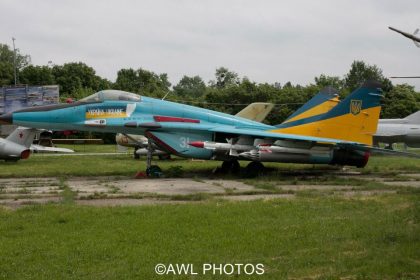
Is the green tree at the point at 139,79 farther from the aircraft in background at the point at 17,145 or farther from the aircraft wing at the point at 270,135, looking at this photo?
the aircraft wing at the point at 270,135

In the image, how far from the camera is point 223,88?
244 ft

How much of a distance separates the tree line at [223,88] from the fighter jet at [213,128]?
2304 centimetres

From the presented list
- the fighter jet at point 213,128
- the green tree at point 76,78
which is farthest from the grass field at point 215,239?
the green tree at point 76,78

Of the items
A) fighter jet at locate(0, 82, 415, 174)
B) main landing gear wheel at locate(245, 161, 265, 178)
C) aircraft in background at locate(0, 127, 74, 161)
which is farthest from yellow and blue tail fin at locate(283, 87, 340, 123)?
aircraft in background at locate(0, 127, 74, 161)

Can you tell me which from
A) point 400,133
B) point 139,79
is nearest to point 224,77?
point 139,79

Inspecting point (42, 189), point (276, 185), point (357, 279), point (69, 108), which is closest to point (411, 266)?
point (357, 279)

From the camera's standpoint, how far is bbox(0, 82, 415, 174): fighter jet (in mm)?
15469

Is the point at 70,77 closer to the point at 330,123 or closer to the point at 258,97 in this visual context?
the point at 258,97

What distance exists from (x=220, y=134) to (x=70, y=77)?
2349 inches

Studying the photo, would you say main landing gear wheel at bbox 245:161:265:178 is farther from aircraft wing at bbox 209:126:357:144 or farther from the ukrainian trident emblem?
the ukrainian trident emblem

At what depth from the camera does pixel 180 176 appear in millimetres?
16094

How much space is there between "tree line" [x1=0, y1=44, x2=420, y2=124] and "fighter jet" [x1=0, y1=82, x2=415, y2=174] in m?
23.0

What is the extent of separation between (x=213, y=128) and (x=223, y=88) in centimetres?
5888

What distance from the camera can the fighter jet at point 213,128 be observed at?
50.8 feet
